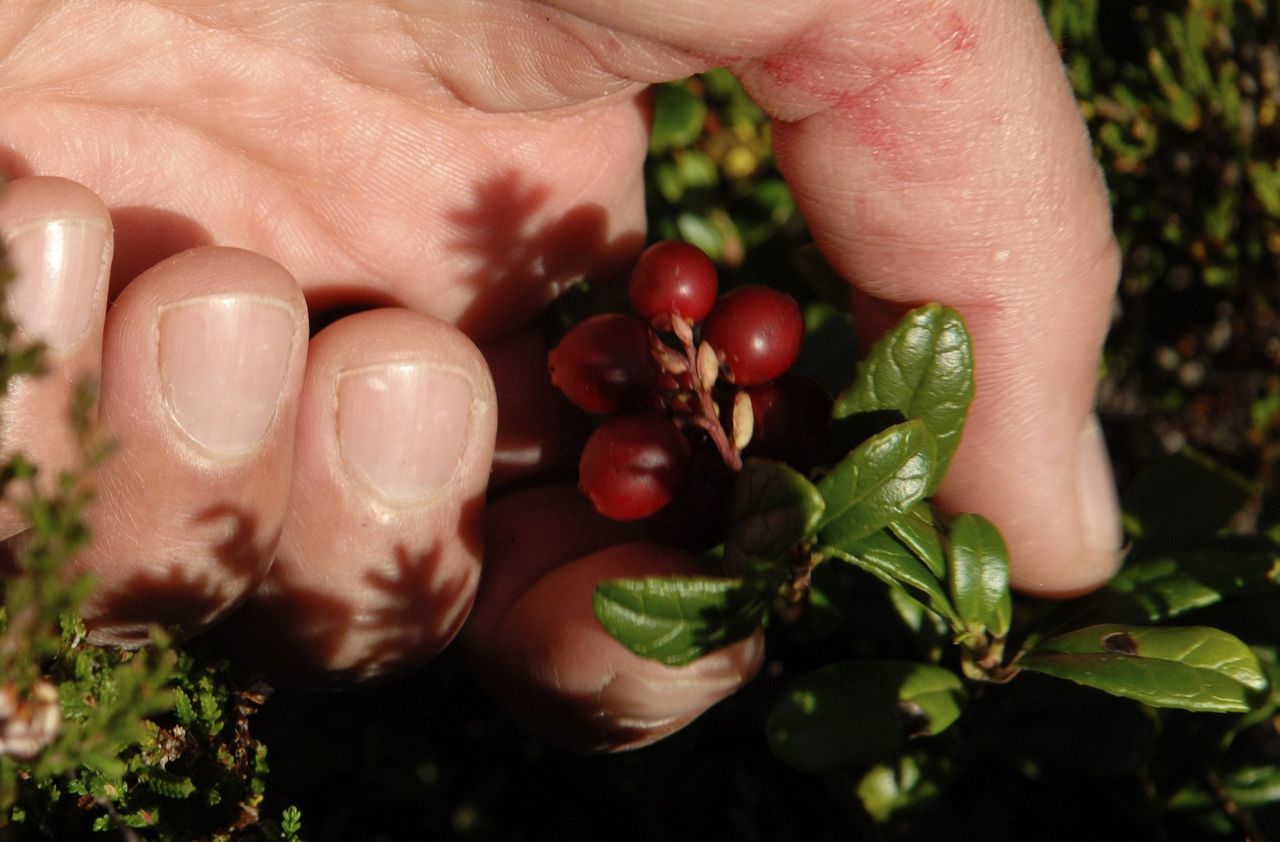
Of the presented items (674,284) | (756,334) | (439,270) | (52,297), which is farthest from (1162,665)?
(52,297)

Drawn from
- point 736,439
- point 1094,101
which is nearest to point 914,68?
point 736,439

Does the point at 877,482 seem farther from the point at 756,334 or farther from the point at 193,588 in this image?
the point at 193,588

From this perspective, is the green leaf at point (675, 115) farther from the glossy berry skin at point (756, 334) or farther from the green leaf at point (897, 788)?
the green leaf at point (897, 788)

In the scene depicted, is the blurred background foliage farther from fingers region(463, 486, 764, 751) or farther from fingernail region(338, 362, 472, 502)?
fingernail region(338, 362, 472, 502)

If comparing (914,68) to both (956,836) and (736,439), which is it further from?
(956,836)

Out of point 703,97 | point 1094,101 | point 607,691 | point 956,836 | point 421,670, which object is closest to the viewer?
point 607,691

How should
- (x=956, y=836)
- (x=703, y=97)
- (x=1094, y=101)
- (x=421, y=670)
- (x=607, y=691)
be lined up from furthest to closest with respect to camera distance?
1. (x=703, y=97)
2. (x=1094, y=101)
3. (x=421, y=670)
4. (x=956, y=836)
5. (x=607, y=691)

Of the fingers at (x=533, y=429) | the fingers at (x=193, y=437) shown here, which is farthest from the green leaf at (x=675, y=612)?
the fingers at (x=533, y=429)
